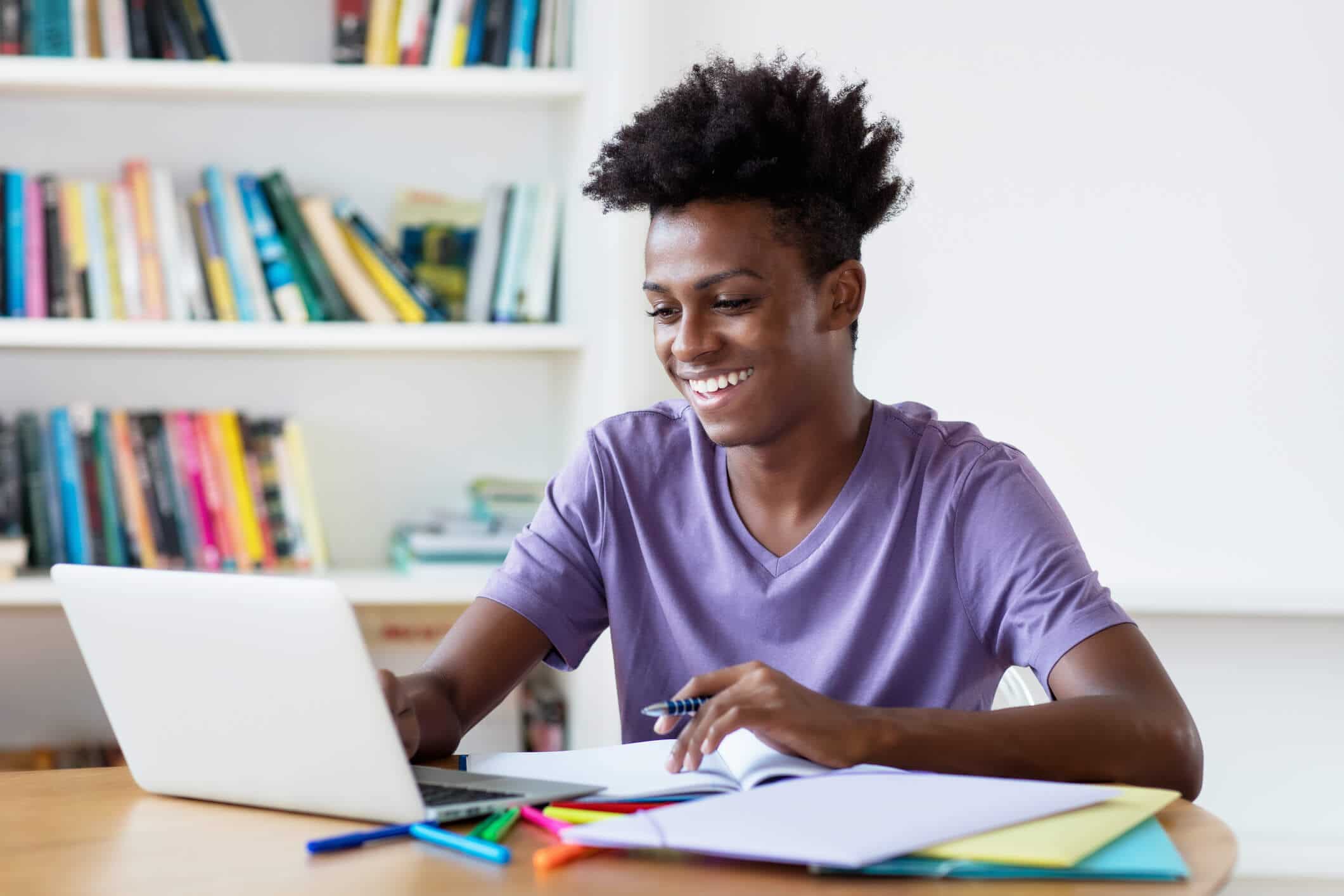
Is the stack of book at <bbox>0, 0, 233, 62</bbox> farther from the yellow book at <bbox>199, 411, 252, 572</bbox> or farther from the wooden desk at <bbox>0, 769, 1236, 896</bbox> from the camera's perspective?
the wooden desk at <bbox>0, 769, 1236, 896</bbox>

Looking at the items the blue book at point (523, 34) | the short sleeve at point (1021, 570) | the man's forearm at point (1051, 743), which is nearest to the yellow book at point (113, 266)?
the blue book at point (523, 34)

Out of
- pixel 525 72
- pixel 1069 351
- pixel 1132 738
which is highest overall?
pixel 525 72

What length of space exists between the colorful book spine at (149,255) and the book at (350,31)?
1.28 ft

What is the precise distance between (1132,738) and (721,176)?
0.63 m

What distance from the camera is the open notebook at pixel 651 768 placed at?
36.0 inches

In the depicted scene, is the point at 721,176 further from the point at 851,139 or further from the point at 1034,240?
the point at 1034,240

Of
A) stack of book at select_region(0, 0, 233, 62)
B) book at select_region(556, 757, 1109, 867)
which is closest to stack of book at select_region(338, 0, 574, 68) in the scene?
stack of book at select_region(0, 0, 233, 62)

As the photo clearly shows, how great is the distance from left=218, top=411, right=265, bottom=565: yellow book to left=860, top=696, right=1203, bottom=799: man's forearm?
1.52 meters

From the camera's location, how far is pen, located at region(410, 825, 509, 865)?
2.65ft

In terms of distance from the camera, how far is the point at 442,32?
2.25m

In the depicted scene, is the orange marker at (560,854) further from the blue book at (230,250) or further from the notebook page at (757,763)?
the blue book at (230,250)

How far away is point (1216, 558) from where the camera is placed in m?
2.24

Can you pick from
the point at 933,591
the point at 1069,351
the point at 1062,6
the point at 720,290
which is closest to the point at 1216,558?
the point at 1069,351

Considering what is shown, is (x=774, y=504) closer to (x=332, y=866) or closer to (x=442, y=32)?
(x=332, y=866)
